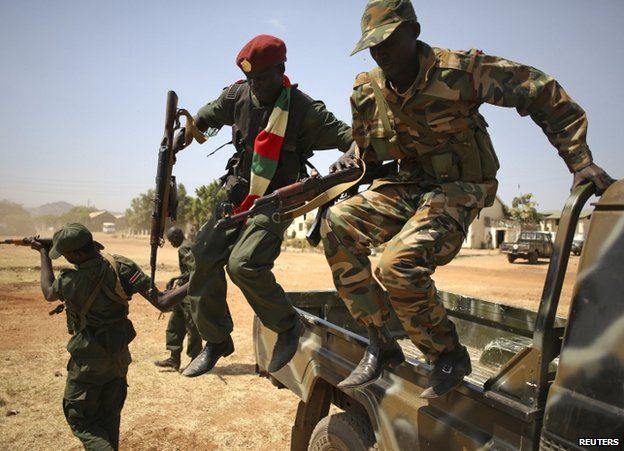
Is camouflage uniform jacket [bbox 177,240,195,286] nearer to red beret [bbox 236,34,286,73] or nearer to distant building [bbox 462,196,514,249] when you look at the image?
red beret [bbox 236,34,286,73]

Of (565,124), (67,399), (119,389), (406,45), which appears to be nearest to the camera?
(565,124)

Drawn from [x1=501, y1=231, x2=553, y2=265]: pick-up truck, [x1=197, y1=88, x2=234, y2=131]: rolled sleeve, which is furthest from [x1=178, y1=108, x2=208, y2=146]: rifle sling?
[x1=501, y1=231, x2=553, y2=265]: pick-up truck

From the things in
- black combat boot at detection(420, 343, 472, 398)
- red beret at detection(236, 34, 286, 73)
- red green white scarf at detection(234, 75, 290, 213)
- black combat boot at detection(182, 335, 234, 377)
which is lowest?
black combat boot at detection(182, 335, 234, 377)

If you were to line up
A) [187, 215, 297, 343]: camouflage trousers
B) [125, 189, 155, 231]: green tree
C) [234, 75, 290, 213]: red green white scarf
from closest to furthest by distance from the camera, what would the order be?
[187, 215, 297, 343]: camouflage trousers → [234, 75, 290, 213]: red green white scarf → [125, 189, 155, 231]: green tree

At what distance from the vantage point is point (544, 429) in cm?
167

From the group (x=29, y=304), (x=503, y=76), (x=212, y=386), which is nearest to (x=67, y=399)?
(x=212, y=386)

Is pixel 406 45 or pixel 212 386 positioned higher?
pixel 406 45

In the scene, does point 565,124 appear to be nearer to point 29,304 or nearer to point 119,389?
point 119,389

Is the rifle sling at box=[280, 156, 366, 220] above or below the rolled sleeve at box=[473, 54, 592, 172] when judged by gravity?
below

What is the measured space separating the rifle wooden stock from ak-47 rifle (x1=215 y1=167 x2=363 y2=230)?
677mm

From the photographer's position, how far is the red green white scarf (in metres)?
2.79

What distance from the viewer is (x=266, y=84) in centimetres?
281

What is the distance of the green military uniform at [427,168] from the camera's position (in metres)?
2.22

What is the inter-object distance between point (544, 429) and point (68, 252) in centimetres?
350
